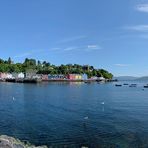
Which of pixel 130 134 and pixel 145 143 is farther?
pixel 130 134

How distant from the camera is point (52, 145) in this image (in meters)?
38.5

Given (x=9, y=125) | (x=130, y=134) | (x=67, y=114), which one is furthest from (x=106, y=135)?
(x=67, y=114)

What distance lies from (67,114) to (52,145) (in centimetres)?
2584

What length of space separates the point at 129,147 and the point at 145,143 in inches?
128

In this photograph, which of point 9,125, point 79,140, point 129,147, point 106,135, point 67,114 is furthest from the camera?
point 67,114

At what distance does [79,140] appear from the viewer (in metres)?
41.1

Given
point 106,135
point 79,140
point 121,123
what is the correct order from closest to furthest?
point 79,140, point 106,135, point 121,123

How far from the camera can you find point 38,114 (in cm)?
6444

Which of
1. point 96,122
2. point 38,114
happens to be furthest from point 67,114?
point 96,122

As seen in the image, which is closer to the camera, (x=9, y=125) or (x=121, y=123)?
(x=9, y=125)

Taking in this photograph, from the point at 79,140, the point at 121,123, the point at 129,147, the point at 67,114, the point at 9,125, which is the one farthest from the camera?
the point at 67,114

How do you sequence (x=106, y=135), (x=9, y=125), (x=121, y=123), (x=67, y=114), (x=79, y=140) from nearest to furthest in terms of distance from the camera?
(x=79, y=140) < (x=106, y=135) < (x=9, y=125) < (x=121, y=123) < (x=67, y=114)

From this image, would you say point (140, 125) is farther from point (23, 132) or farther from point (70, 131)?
point (23, 132)

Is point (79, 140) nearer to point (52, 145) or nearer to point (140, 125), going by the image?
point (52, 145)
